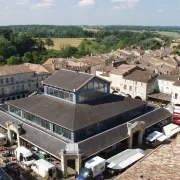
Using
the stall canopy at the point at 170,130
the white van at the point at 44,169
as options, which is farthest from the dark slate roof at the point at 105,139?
the white van at the point at 44,169

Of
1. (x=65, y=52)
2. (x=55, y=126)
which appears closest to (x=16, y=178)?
(x=55, y=126)

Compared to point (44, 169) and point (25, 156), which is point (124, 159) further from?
point (25, 156)

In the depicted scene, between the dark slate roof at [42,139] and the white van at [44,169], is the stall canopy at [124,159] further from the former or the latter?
the white van at [44,169]

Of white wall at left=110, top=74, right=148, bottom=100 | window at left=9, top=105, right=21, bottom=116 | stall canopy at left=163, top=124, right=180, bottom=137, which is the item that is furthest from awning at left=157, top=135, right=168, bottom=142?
white wall at left=110, top=74, right=148, bottom=100

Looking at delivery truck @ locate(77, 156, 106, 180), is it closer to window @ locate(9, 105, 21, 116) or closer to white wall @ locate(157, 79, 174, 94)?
window @ locate(9, 105, 21, 116)

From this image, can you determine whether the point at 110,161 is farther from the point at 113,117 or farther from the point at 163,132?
the point at 163,132
